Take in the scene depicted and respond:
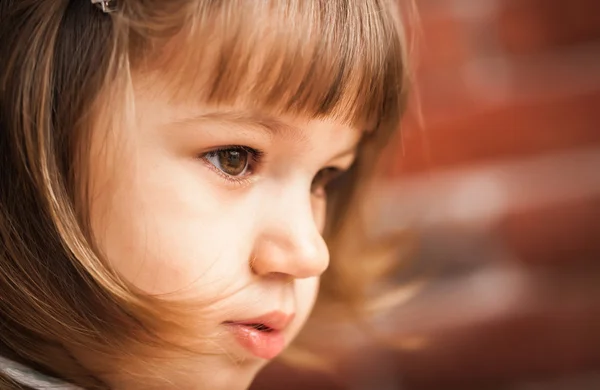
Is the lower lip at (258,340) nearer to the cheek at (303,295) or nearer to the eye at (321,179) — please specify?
the cheek at (303,295)

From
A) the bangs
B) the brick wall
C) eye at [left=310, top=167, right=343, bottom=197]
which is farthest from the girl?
the brick wall

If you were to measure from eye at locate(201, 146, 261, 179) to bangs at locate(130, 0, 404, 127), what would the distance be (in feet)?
0.16

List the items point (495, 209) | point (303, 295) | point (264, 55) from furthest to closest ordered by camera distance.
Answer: point (495, 209), point (303, 295), point (264, 55)

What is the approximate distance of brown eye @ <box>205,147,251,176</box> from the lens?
1.91ft

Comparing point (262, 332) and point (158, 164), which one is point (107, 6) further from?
point (262, 332)

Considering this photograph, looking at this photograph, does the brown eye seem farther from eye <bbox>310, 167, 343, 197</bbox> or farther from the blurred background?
the blurred background

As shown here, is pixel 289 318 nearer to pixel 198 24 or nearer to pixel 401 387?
pixel 198 24

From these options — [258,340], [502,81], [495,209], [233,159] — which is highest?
[502,81]

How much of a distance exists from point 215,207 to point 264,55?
0.39 feet

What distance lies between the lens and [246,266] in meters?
0.59

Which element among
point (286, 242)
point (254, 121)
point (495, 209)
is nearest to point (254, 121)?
point (254, 121)

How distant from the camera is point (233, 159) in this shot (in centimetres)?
59

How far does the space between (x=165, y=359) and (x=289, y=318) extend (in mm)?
110

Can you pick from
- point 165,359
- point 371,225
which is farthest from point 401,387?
point 165,359
